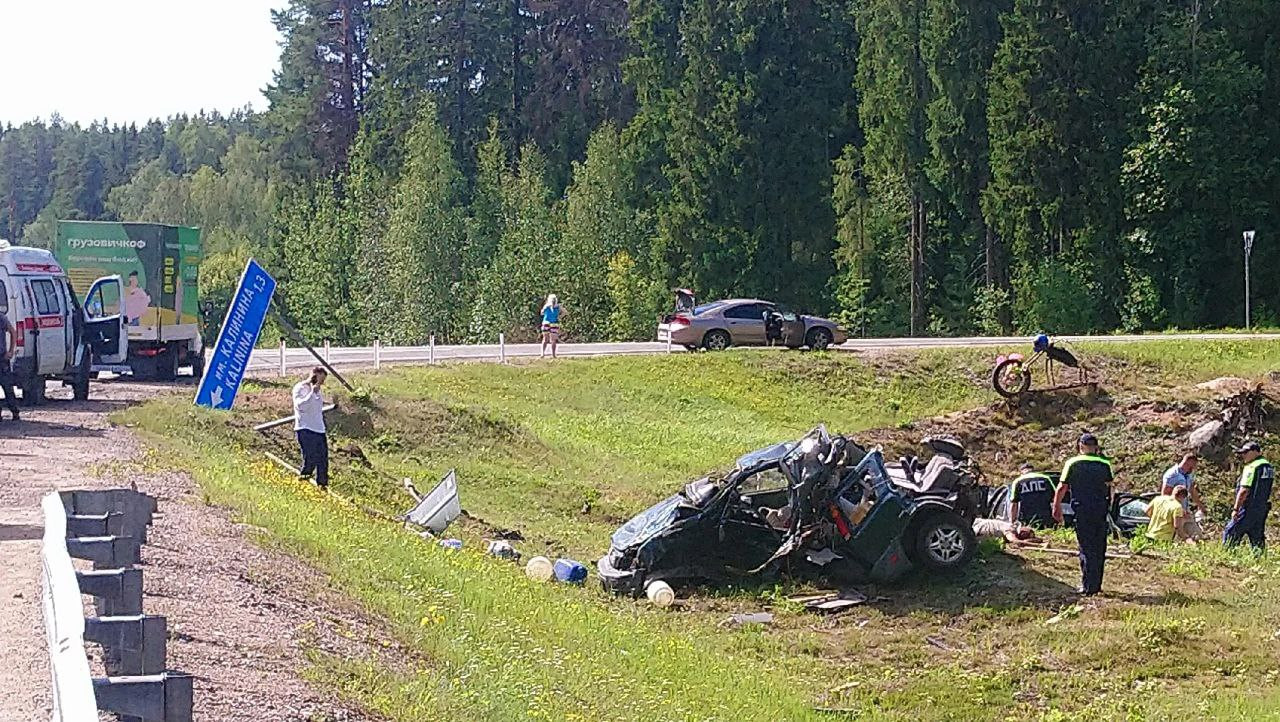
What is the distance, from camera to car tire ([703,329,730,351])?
41.0 meters

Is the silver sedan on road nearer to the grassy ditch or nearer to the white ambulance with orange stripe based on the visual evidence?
the grassy ditch

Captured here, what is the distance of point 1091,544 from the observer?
1545 cm

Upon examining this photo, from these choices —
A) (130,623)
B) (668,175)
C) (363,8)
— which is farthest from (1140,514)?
(363,8)

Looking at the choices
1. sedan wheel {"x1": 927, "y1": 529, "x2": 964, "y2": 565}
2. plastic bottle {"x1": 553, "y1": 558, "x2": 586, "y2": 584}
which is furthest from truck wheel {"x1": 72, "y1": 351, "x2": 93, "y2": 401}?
sedan wheel {"x1": 927, "y1": 529, "x2": 964, "y2": 565}

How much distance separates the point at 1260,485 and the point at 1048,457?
34.2 ft

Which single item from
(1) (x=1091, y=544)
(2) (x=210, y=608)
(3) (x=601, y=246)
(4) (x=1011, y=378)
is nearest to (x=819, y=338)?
(4) (x=1011, y=378)

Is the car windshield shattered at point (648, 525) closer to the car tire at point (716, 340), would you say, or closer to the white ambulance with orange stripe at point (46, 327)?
the white ambulance with orange stripe at point (46, 327)

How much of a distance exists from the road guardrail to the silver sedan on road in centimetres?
3126

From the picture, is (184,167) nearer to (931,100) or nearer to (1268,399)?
(931,100)

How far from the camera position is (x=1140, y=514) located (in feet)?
73.8

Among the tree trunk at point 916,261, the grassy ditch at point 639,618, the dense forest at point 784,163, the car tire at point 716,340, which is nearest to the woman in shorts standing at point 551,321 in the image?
the car tire at point 716,340

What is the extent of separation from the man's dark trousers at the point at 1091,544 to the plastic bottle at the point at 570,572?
18.7 feet

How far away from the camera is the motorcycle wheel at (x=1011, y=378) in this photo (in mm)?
32781

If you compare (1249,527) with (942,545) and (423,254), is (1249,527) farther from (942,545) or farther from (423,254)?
(423,254)
